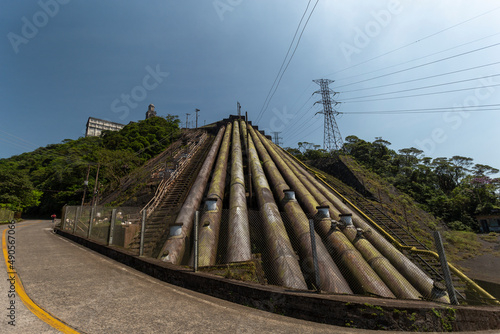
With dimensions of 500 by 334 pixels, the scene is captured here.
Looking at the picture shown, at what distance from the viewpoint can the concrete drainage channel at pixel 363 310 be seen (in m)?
3.31

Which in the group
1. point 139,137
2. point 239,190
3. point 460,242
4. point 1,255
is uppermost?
point 139,137

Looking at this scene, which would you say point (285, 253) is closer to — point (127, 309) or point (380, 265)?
point (380, 265)

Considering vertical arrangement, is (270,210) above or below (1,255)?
above

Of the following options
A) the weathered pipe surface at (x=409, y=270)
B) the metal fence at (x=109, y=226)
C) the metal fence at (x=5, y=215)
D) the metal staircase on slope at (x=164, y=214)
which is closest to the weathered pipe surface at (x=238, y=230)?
the metal staircase on slope at (x=164, y=214)

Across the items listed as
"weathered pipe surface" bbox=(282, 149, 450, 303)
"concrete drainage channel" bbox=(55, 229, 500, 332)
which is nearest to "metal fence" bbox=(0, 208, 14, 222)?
"concrete drainage channel" bbox=(55, 229, 500, 332)

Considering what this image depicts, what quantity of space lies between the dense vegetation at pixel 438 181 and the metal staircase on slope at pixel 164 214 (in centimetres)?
3252

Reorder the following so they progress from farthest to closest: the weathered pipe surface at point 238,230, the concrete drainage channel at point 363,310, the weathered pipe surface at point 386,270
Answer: the weathered pipe surface at point 238,230 < the weathered pipe surface at point 386,270 < the concrete drainage channel at point 363,310

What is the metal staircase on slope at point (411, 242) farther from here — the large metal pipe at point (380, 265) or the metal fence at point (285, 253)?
the large metal pipe at point (380, 265)

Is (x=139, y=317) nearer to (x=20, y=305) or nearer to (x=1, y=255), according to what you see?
(x=20, y=305)

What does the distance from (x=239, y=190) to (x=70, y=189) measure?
36.7m

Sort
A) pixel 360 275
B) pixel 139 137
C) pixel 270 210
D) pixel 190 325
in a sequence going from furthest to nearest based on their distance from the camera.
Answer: pixel 139 137 → pixel 270 210 → pixel 360 275 → pixel 190 325

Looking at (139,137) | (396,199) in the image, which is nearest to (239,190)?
(396,199)

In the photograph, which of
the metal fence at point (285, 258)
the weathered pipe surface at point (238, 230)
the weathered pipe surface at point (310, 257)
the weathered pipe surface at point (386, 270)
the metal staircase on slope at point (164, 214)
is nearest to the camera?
the metal fence at point (285, 258)

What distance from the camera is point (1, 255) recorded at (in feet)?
22.6
